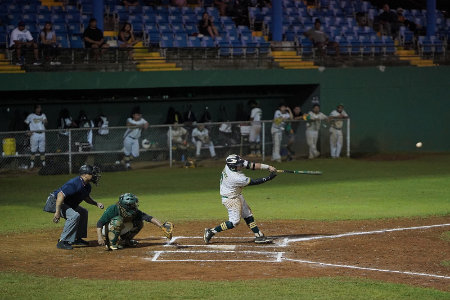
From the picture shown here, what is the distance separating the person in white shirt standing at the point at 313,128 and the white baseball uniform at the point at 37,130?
351 inches

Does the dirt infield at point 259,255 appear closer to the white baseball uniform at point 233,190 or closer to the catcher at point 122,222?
the catcher at point 122,222

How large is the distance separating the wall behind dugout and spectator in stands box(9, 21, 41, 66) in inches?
213

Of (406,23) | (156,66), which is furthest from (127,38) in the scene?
(406,23)

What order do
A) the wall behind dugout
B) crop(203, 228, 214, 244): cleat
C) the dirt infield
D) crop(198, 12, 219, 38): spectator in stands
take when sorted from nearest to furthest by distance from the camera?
the dirt infield → crop(203, 228, 214, 244): cleat → the wall behind dugout → crop(198, 12, 219, 38): spectator in stands

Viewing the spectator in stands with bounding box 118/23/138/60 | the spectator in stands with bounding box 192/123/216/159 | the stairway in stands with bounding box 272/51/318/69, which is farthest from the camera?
the stairway in stands with bounding box 272/51/318/69

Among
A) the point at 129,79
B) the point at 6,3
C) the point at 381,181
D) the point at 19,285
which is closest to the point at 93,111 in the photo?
the point at 129,79

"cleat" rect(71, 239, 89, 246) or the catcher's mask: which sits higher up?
the catcher's mask

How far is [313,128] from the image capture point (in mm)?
27984

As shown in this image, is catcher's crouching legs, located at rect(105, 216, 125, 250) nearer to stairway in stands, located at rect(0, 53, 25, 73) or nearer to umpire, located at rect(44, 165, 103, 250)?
umpire, located at rect(44, 165, 103, 250)

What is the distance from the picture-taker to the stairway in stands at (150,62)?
26.8m

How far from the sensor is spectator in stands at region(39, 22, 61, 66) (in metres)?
25.0

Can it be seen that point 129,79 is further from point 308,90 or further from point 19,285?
point 19,285

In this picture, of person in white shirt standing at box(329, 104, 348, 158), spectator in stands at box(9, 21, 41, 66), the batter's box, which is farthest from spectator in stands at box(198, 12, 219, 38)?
the batter's box

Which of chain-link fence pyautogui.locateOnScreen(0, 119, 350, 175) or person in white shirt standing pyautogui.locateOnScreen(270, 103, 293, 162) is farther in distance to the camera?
person in white shirt standing pyautogui.locateOnScreen(270, 103, 293, 162)
